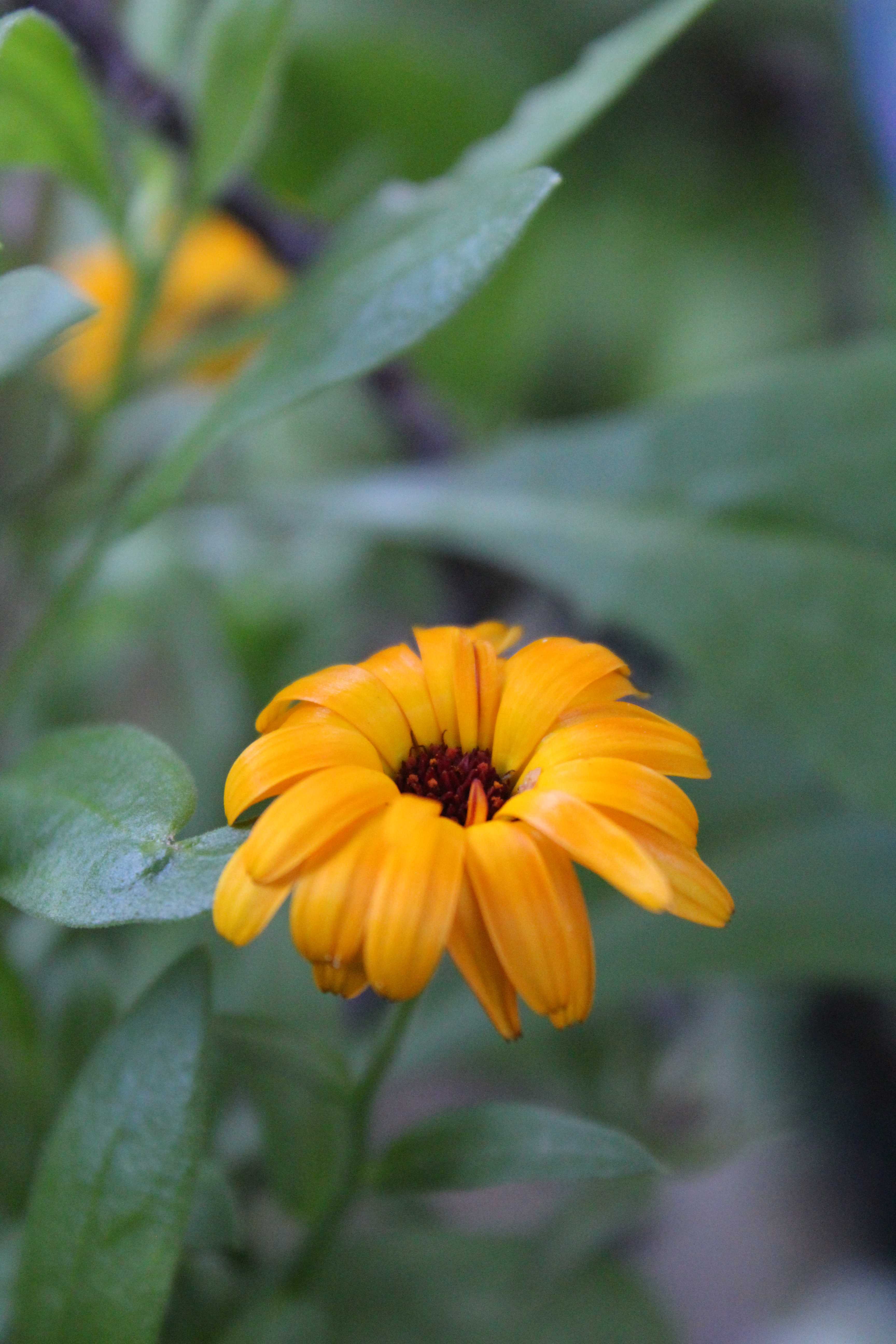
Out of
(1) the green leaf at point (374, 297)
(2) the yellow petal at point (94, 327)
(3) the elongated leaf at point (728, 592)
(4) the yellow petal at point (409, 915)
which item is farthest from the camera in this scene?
(2) the yellow petal at point (94, 327)

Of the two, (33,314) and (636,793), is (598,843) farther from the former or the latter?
(33,314)

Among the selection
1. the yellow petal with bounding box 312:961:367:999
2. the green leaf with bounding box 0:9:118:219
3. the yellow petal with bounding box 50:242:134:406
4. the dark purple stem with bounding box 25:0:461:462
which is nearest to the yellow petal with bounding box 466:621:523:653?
the yellow petal with bounding box 312:961:367:999

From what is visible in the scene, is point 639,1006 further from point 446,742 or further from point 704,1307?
point 446,742

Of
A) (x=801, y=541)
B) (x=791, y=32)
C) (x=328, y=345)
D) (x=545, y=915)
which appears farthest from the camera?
(x=791, y=32)

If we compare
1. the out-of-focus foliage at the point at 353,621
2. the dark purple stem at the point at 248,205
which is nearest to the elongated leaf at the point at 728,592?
the out-of-focus foliage at the point at 353,621

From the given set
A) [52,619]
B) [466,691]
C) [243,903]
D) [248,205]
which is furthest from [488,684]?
[248,205]

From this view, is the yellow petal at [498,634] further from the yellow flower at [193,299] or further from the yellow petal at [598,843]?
the yellow flower at [193,299]

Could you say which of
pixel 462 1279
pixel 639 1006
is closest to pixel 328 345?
pixel 462 1279
